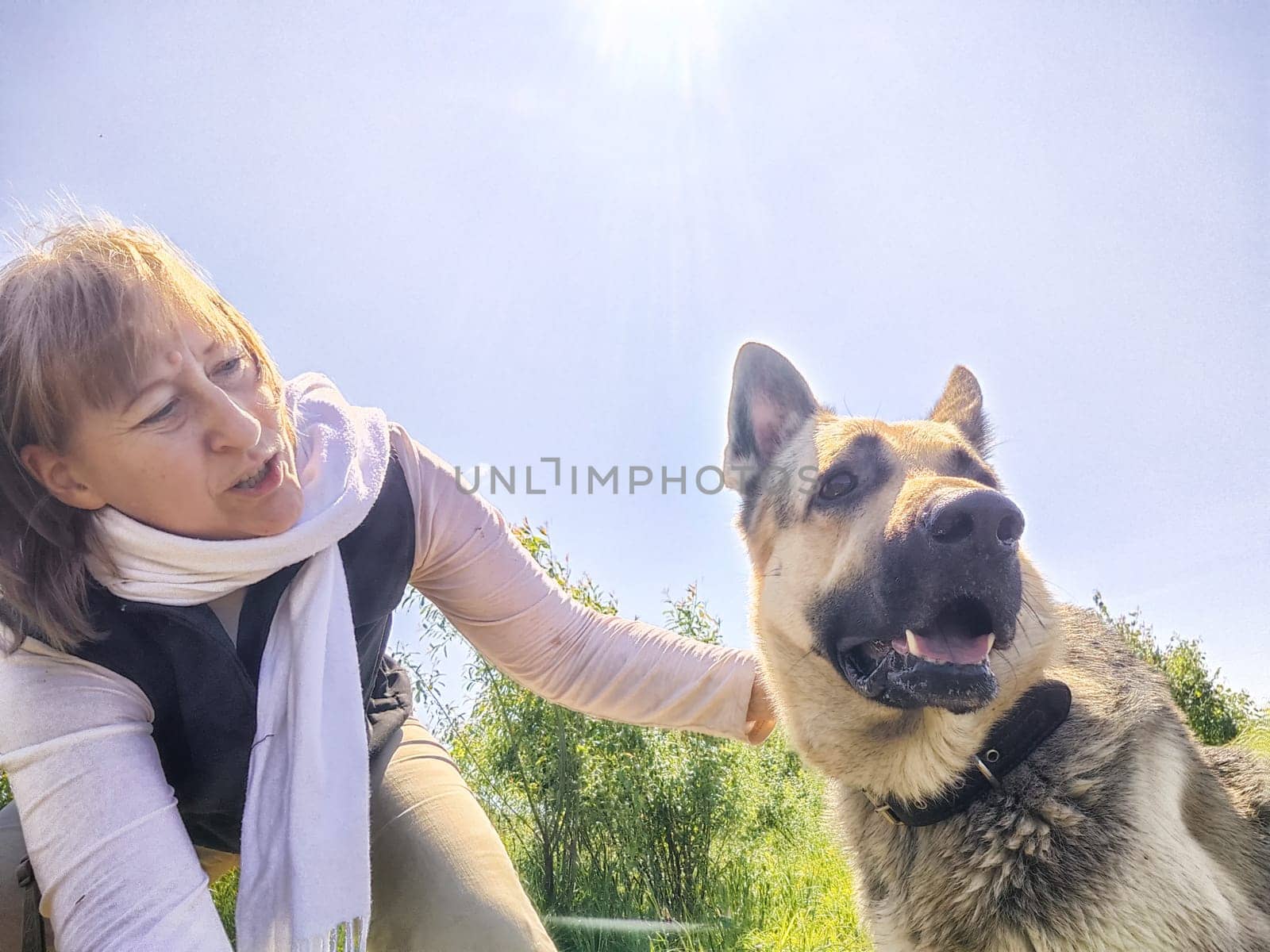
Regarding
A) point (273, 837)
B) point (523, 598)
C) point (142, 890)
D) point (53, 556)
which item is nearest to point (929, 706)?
point (523, 598)

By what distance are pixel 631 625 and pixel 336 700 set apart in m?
1.02

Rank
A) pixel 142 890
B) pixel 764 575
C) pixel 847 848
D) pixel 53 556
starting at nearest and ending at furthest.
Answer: pixel 142 890, pixel 53 556, pixel 847 848, pixel 764 575

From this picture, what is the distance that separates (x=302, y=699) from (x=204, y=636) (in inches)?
13.1

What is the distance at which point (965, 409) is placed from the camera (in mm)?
3062

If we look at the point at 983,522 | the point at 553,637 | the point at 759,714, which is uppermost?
the point at 983,522

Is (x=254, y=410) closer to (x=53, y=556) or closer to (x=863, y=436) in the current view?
(x=53, y=556)

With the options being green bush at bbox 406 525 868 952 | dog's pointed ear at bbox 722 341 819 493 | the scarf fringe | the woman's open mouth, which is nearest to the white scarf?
the scarf fringe

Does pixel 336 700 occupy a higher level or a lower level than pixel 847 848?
higher

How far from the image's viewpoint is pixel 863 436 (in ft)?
9.00

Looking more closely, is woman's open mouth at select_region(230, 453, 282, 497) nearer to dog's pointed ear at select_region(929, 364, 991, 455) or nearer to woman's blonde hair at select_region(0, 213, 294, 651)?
woman's blonde hair at select_region(0, 213, 294, 651)

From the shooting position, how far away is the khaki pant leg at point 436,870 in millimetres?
2178

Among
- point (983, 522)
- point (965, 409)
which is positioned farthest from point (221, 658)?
point (965, 409)

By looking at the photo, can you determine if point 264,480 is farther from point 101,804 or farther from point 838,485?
point 838,485

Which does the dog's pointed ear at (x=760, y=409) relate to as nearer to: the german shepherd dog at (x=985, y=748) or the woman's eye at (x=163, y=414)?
the german shepherd dog at (x=985, y=748)
